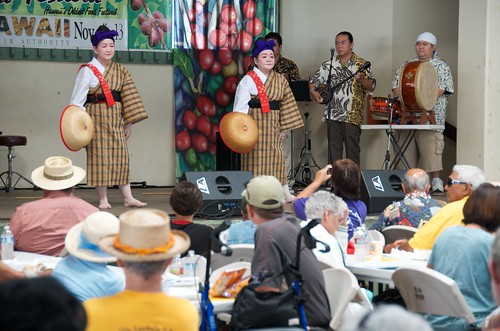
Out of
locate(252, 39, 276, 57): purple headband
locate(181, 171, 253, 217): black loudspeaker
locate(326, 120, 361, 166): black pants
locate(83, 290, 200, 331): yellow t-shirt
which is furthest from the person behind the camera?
locate(326, 120, 361, 166): black pants

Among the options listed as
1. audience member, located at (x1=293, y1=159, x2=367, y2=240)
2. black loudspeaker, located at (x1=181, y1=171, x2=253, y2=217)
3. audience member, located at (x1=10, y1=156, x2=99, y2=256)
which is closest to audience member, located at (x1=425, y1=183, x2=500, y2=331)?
audience member, located at (x1=293, y1=159, x2=367, y2=240)

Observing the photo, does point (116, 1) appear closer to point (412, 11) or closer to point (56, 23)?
point (56, 23)

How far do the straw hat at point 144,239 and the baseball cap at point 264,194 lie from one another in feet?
4.18

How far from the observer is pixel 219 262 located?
4.46 metres

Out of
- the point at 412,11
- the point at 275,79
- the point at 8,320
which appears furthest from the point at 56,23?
the point at 8,320

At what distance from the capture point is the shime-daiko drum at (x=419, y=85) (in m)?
9.21

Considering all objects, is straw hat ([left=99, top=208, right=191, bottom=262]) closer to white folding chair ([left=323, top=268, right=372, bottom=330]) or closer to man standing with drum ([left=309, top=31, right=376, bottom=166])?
white folding chair ([left=323, top=268, right=372, bottom=330])

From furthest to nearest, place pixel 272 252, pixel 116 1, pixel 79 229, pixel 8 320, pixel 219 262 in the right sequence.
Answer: pixel 116 1
pixel 219 262
pixel 272 252
pixel 79 229
pixel 8 320

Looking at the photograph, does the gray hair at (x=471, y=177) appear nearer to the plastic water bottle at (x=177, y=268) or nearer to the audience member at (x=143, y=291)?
the plastic water bottle at (x=177, y=268)

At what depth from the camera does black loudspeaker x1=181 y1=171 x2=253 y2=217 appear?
7.41 metres

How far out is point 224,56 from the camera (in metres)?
10.5

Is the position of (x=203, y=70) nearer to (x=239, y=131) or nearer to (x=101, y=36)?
(x=239, y=131)

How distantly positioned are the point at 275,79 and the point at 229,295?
4741 mm

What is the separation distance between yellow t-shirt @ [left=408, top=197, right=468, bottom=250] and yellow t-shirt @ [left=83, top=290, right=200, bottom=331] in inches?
94.6
